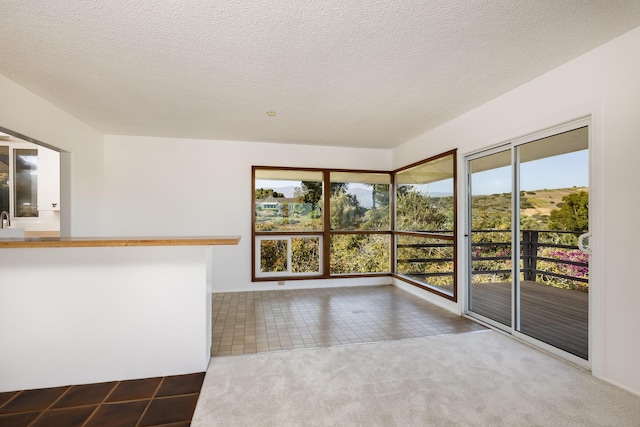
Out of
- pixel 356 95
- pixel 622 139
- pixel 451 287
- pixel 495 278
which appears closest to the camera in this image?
pixel 622 139

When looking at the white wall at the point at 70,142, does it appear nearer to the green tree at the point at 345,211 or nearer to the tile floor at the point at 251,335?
the tile floor at the point at 251,335

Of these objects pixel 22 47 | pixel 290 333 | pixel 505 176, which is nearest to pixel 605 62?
pixel 505 176

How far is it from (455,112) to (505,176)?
980 mm

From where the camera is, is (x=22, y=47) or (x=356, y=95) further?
(x=356, y=95)

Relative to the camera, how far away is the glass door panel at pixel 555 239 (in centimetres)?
261

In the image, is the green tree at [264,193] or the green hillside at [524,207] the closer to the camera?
the green hillside at [524,207]

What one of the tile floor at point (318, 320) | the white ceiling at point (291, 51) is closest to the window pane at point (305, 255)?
the tile floor at point (318, 320)

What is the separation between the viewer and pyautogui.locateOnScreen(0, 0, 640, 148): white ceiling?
6.23ft

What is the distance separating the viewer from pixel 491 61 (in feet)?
8.20

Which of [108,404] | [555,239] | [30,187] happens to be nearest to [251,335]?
[108,404]

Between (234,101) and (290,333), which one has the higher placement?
(234,101)

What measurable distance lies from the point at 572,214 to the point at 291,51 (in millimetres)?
2691

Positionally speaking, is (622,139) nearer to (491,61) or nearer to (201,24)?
(491,61)

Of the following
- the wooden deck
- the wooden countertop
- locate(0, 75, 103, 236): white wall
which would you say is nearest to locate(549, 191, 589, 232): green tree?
the wooden deck
